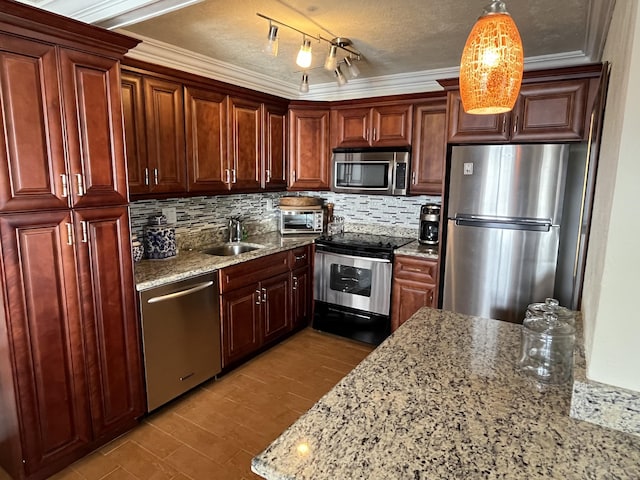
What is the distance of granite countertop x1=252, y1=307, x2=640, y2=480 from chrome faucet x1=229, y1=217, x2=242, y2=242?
2441 mm

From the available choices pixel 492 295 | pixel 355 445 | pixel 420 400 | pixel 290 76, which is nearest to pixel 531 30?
pixel 492 295

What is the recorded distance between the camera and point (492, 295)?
2750 millimetres

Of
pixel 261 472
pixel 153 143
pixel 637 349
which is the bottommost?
pixel 261 472

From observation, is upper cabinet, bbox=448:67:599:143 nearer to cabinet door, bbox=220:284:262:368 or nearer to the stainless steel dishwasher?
cabinet door, bbox=220:284:262:368

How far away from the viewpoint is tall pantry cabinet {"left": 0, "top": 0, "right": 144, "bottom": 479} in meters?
1.69

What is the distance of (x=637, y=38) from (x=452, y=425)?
1.05 metres

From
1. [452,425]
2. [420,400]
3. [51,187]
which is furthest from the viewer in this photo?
[51,187]

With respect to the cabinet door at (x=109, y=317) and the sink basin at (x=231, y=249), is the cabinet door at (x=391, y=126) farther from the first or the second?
the cabinet door at (x=109, y=317)

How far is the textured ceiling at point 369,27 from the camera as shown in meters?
2.10

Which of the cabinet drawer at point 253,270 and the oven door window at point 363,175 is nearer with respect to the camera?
the cabinet drawer at point 253,270

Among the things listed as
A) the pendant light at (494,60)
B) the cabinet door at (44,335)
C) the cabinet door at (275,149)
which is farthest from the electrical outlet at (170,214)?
the pendant light at (494,60)

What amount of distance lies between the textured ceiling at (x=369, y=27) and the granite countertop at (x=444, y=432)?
1.86m

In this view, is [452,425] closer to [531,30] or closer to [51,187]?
[51,187]

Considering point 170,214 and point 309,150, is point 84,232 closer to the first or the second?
point 170,214
